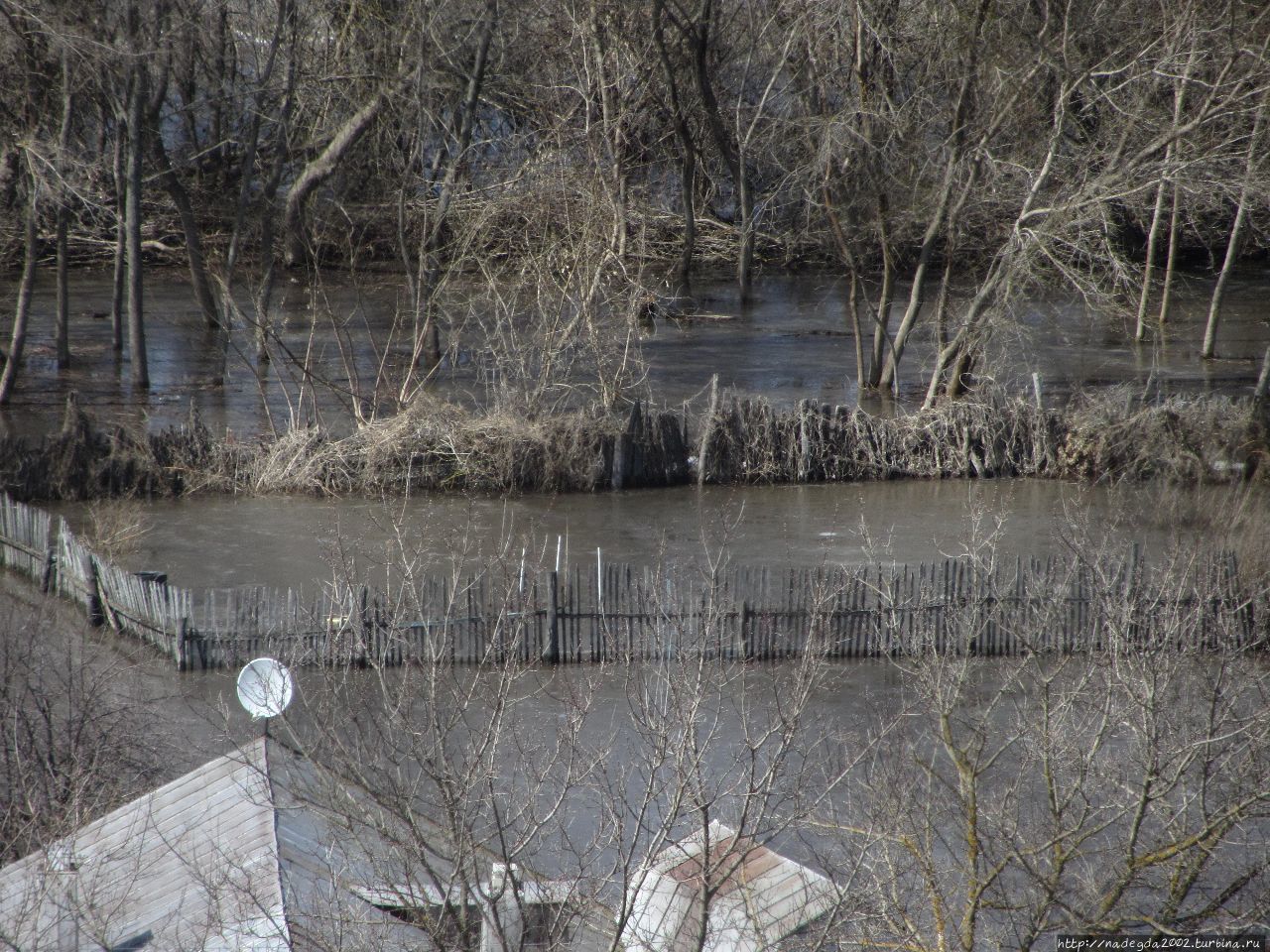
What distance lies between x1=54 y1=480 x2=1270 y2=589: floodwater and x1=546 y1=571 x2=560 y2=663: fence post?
2019mm

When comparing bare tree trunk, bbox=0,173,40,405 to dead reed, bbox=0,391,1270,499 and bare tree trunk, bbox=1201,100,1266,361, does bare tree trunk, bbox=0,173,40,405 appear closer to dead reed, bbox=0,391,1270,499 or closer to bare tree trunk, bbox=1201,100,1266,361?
dead reed, bbox=0,391,1270,499

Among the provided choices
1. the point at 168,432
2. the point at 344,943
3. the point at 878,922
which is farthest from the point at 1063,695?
the point at 168,432

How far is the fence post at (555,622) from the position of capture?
44.8 feet

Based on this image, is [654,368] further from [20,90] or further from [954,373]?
[20,90]

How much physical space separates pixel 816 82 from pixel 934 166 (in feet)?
9.00

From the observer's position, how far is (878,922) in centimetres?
844

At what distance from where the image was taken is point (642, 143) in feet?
109

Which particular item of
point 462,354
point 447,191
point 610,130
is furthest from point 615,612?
point 610,130

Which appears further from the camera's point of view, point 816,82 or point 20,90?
point 816,82

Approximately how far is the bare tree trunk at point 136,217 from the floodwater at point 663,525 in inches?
234

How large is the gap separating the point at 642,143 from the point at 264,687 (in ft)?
88.1

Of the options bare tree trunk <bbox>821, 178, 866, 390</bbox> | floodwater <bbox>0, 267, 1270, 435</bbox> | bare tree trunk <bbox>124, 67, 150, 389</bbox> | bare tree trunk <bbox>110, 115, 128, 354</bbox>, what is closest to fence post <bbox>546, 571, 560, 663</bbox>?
floodwater <bbox>0, 267, 1270, 435</bbox>

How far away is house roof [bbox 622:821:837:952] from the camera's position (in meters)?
7.56

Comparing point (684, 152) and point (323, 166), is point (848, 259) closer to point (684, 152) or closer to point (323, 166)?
point (684, 152)
